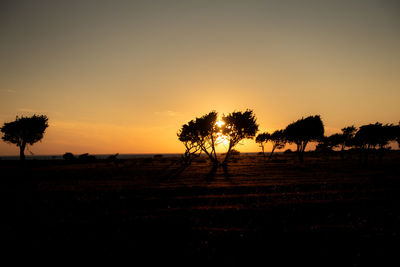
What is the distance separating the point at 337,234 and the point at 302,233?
1.43m

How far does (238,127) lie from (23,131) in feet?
215

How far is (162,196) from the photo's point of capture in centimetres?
1566

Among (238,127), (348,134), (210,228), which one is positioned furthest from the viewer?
(348,134)

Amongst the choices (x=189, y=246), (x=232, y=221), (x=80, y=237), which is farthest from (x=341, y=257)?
(x=80, y=237)

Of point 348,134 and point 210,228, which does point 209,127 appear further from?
point 348,134

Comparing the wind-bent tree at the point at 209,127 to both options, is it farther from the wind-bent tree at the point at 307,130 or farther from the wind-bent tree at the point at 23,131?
the wind-bent tree at the point at 23,131

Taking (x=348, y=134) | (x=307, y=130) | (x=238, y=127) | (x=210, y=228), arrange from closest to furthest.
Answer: (x=210, y=228) < (x=238, y=127) < (x=307, y=130) < (x=348, y=134)

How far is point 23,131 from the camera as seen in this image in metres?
61.5

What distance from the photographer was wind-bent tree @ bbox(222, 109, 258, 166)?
47.4 m

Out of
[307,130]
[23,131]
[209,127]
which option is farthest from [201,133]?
[23,131]

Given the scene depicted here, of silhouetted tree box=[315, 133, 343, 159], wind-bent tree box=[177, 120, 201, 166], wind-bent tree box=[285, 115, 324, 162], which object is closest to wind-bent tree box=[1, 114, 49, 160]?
wind-bent tree box=[177, 120, 201, 166]

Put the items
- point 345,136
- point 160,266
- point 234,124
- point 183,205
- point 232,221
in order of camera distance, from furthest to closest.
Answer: point 345,136
point 234,124
point 183,205
point 232,221
point 160,266

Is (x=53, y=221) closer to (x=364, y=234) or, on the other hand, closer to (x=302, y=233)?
(x=302, y=233)

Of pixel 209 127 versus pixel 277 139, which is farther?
pixel 277 139
